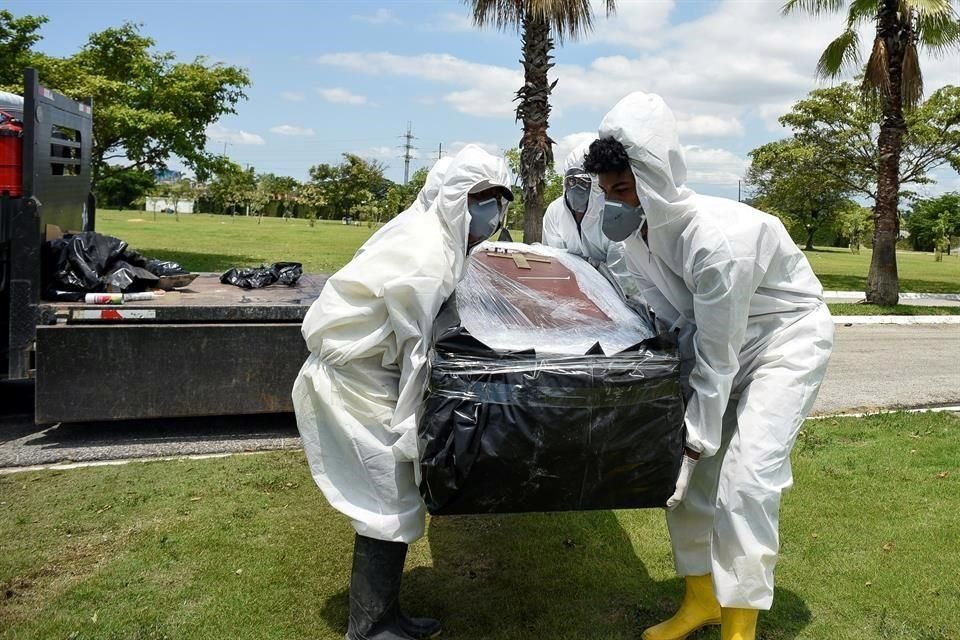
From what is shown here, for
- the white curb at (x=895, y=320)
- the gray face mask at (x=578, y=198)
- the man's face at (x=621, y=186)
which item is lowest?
the white curb at (x=895, y=320)

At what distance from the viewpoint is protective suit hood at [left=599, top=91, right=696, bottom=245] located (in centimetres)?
248

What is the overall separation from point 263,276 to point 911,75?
48.3 ft

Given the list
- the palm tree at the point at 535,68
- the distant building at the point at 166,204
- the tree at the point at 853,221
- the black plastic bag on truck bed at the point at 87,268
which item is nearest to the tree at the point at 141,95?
the palm tree at the point at 535,68

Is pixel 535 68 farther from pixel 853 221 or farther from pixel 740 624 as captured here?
pixel 853 221

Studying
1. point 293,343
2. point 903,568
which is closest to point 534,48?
point 293,343

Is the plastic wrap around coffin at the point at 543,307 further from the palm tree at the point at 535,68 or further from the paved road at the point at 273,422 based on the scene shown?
the palm tree at the point at 535,68

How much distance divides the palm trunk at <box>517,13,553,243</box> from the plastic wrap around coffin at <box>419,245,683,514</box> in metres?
10.5

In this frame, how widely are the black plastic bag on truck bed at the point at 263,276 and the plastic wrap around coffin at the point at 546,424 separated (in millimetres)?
3678

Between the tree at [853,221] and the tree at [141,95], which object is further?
the tree at [853,221]

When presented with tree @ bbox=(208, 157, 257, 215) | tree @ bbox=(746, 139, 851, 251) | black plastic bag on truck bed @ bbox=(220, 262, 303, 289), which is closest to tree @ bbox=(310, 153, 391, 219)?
tree @ bbox=(208, 157, 257, 215)

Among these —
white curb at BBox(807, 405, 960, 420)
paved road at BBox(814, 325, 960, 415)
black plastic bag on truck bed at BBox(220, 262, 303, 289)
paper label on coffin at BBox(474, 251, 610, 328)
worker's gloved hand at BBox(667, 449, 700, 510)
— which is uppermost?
paper label on coffin at BBox(474, 251, 610, 328)

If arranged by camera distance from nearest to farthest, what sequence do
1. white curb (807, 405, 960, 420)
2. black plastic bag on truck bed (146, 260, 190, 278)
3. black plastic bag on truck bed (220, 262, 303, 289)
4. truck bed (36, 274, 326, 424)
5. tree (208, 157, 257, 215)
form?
truck bed (36, 274, 326, 424)
black plastic bag on truck bed (146, 260, 190, 278)
black plastic bag on truck bed (220, 262, 303, 289)
white curb (807, 405, 960, 420)
tree (208, 157, 257, 215)

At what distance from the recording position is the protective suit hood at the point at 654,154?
248 cm

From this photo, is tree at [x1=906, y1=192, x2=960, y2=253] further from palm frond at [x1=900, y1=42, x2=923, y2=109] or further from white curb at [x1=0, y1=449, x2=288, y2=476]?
white curb at [x1=0, y1=449, x2=288, y2=476]
